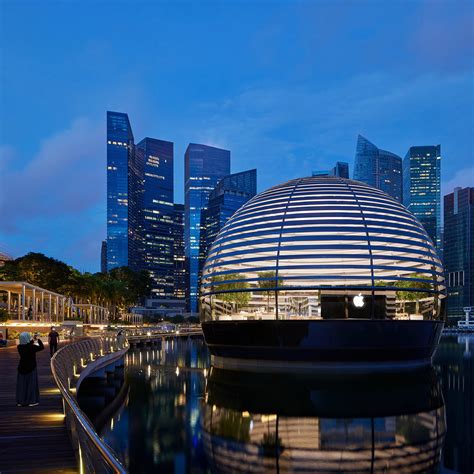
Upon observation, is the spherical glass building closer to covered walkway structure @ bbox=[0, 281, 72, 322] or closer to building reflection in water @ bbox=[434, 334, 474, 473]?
building reflection in water @ bbox=[434, 334, 474, 473]

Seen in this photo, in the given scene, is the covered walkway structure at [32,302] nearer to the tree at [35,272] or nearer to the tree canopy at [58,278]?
the tree at [35,272]

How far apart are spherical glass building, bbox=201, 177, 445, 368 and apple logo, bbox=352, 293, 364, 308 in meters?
0.06

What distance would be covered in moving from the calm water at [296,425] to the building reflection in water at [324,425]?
32mm

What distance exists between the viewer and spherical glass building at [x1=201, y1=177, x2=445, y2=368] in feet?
108

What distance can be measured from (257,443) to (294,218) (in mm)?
23173

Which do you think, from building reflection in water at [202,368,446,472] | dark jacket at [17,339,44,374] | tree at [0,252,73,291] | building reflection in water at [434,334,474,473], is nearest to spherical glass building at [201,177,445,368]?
building reflection in water at [434,334,474,473]

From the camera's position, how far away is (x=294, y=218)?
3806 centimetres

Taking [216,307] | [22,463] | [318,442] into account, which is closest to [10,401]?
[22,463]

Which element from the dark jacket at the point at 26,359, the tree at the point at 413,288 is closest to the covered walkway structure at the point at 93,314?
the tree at the point at 413,288

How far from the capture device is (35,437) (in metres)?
10.9

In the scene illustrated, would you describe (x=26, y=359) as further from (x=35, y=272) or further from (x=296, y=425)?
(x=35, y=272)

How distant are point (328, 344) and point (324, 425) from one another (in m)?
13.9

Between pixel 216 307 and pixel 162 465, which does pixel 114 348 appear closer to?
pixel 216 307

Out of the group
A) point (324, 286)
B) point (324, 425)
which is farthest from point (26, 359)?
point (324, 286)
